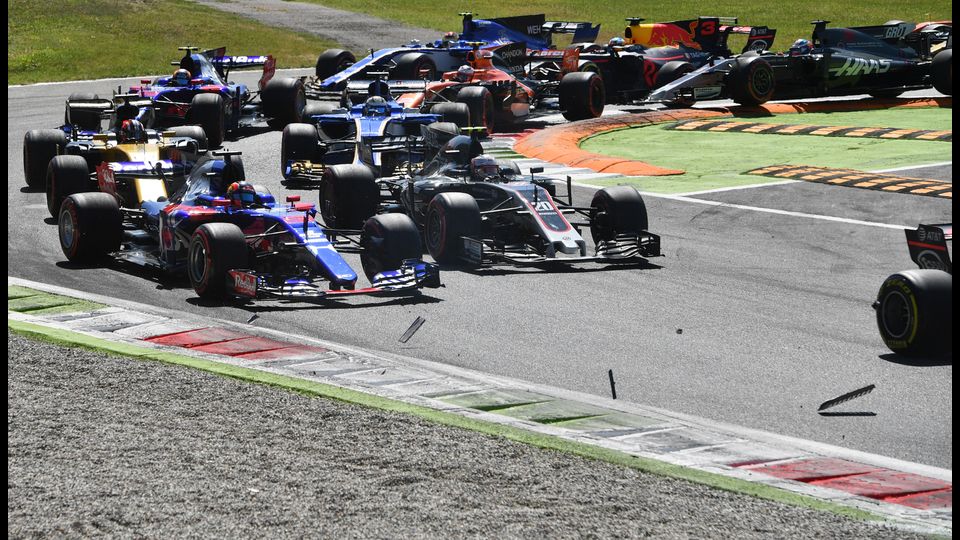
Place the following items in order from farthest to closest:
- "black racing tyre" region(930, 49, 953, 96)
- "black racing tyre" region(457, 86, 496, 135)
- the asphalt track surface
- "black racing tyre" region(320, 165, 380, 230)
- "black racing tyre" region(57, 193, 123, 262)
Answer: "black racing tyre" region(930, 49, 953, 96) < "black racing tyre" region(457, 86, 496, 135) < "black racing tyre" region(320, 165, 380, 230) < "black racing tyre" region(57, 193, 123, 262) < the asphalt track surface

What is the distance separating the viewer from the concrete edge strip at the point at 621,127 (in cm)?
2470

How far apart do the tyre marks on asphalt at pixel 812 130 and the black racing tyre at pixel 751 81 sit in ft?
4.12

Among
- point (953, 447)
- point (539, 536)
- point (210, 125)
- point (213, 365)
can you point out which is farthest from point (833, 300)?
point (210, 125)

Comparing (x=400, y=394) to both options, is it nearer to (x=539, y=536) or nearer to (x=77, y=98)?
(x=539, y=536)

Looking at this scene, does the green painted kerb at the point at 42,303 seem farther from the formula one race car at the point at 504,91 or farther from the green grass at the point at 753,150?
the formula one race car at the point at 504,91

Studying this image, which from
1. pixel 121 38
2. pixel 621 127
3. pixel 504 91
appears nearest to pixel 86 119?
pixel 504 91

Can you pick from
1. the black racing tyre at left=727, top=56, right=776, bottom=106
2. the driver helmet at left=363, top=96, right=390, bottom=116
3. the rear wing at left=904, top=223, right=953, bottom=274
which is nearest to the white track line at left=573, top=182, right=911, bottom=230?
the driver helmet at left=363, top=96, right=390, bottom=116

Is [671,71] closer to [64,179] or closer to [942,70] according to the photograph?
[942,70]

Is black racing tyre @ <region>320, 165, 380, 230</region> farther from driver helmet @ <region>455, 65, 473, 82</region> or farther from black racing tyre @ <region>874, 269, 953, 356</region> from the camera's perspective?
driver helmet @ <region>455, 65, 473, 82</region>

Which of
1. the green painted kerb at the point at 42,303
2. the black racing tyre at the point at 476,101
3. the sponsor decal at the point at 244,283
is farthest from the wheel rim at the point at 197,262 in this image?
the black racing tyre at the point at 476,101

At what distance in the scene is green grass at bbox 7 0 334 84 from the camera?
44062mm

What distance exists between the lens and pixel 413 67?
108 feet

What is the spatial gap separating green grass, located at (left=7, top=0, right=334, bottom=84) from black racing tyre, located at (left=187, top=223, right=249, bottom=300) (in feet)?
96.6

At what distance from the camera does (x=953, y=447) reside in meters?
9.17
